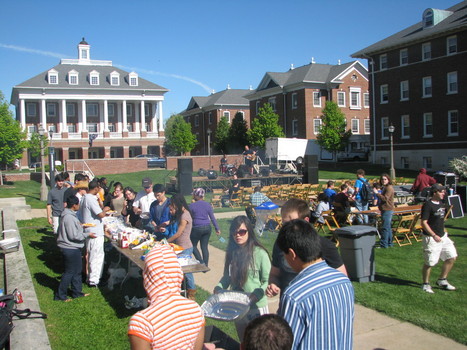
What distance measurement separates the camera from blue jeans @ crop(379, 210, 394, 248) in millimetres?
11141

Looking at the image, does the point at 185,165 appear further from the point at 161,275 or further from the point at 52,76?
the point at 52,76

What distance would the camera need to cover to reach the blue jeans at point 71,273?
7.32 metres

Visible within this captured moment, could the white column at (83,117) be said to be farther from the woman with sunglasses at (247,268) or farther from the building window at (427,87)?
the woman with sunglasses at (247,268)

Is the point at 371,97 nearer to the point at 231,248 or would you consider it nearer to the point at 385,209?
the point at 385,209

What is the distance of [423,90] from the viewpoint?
39.6 metres

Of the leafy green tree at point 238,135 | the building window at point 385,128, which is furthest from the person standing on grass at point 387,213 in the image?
the leafy green tree at point 238,135

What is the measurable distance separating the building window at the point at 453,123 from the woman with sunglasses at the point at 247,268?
3691 centimetres

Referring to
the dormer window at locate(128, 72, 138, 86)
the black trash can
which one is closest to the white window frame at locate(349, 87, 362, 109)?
the dormer window at locate(128, 72, 138, 86)

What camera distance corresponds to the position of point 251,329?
2324 millimetres

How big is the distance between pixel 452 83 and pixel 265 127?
19.7m

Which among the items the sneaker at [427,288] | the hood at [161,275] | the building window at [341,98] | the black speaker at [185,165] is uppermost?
the building window at [341,98]

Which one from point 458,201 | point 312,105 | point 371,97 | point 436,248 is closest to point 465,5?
point 371,97

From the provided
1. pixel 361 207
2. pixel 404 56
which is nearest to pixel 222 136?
pixel 404 56

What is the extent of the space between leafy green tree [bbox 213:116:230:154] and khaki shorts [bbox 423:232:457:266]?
57.6 metres
